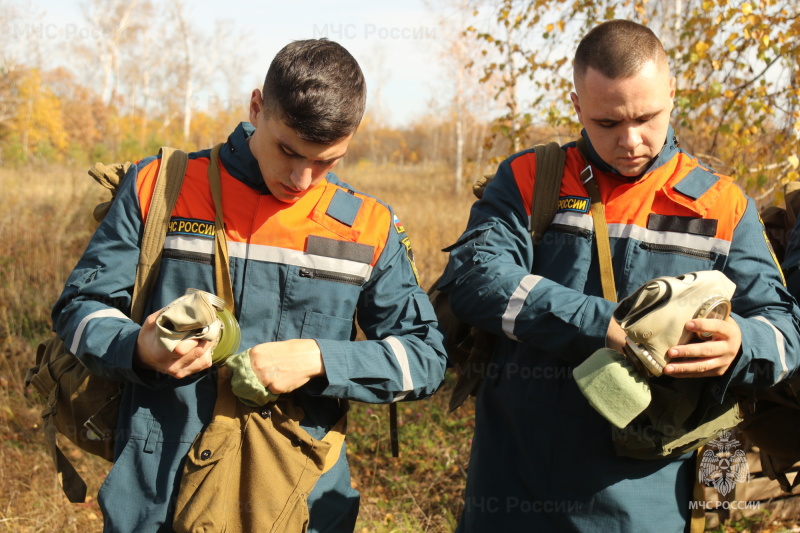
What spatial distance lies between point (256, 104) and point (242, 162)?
18 centimetres

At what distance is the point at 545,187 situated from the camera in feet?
7.61

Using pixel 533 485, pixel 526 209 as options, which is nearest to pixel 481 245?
pixel 526 209

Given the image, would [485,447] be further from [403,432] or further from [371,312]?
[403,432]

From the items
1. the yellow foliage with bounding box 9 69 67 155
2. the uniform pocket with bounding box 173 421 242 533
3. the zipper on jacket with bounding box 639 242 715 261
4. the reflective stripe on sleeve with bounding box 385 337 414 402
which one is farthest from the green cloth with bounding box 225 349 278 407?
the yellow foliage with bounding box 9 69 67 155

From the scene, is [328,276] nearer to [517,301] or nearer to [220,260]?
[220,260]

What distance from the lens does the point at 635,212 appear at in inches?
88.1

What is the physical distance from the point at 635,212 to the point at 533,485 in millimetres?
954

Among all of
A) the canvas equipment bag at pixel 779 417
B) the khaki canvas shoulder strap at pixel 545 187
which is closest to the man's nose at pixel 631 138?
the khaki canvas shoulder strap at pixel 545 187

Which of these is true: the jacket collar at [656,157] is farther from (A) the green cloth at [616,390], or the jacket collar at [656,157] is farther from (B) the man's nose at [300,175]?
(B) the man's nose at [300,175]

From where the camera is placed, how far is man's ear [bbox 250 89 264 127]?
208cm

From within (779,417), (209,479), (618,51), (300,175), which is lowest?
(209,479)

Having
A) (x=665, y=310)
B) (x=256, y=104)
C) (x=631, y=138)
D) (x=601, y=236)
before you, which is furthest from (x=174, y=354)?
(x=631, y=138)

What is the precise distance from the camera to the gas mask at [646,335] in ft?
5.78

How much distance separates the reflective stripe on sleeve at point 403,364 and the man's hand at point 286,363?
23cm
